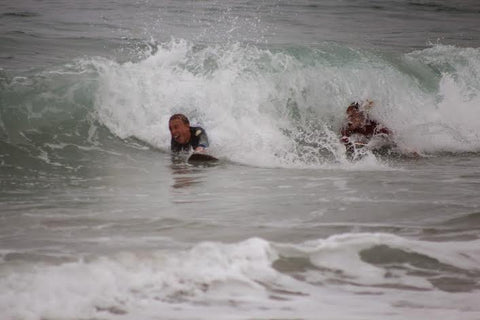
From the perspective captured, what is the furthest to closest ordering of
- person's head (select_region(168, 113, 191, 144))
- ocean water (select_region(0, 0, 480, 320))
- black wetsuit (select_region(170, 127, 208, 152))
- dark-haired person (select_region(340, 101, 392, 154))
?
dark-haired person (select_region(340, 101, 392, 154))
black wetsuit (select_region(170, 127, 208, 152))
person's head (select_region(168, 113, 191, 144))
ocean water (select_region(0, 0, 480, 320))

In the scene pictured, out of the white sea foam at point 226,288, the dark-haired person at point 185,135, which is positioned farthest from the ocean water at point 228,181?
the dark-haired person at point 185,135

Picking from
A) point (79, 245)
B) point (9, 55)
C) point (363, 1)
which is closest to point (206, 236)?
point (79, 245)

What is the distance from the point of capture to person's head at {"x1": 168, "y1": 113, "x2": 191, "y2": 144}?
938cm

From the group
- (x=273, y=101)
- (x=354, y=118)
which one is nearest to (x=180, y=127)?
(x=354, y=118)

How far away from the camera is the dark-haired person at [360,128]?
1040cm

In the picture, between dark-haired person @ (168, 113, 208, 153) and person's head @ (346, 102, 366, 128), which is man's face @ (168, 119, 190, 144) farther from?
person's head @ (346, 102, 366, 128)

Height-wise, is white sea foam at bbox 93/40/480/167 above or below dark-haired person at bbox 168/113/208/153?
above

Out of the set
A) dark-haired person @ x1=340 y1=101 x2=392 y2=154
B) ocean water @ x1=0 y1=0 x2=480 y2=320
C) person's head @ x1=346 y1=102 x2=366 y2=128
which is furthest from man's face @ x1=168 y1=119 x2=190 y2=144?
person's head @ x1=346 y1=102 x2=366 y2=128

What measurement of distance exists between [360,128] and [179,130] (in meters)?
2.98

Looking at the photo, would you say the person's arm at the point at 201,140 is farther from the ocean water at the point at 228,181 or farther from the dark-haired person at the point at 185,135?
the ocean water at the point at 228,181

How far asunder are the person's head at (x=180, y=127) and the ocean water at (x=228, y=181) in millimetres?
399

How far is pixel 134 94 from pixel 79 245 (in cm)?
792

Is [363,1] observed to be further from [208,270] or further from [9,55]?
[208,270]

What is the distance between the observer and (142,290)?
3594 mm
